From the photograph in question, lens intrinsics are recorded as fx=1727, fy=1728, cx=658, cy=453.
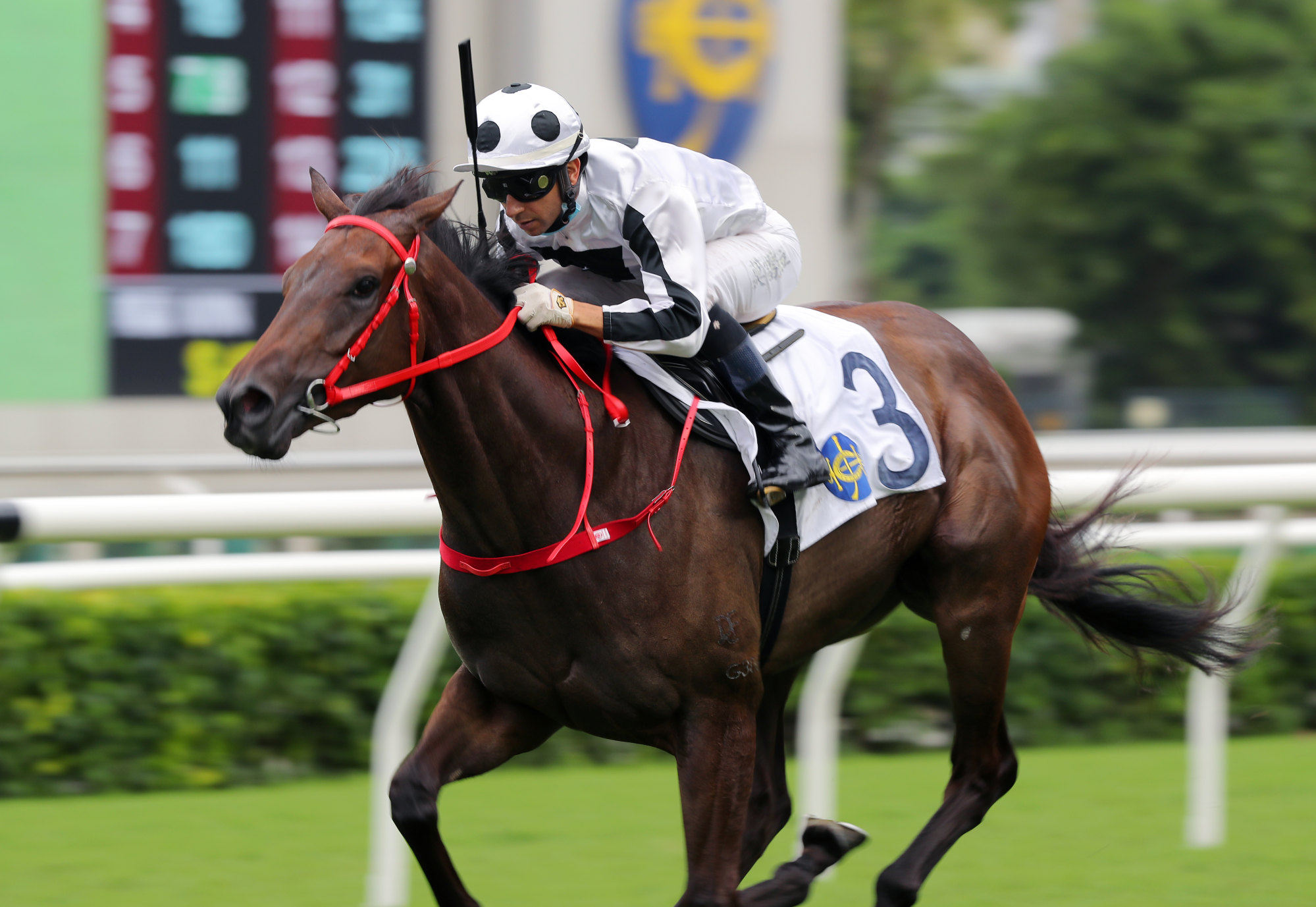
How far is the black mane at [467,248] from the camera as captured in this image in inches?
115

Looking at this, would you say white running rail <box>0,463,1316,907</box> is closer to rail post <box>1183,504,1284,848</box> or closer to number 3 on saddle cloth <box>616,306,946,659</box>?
rail post <box>1183,504,1284,848</box>

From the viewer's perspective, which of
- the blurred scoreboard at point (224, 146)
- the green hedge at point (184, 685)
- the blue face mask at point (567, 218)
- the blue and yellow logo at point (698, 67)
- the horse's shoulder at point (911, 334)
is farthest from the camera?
the blue and yellow logo at point (698, 67)

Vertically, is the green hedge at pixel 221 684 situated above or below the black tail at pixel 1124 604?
below

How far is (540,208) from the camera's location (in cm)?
312

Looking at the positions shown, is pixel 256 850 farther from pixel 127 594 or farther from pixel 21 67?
pixel 21 67

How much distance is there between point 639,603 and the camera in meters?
3.03

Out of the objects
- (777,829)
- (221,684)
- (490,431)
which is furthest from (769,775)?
(221,684)

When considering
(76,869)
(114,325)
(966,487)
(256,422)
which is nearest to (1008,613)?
(966,487)

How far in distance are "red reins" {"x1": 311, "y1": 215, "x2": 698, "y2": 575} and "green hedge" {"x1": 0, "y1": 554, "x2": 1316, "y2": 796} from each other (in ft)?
6.58

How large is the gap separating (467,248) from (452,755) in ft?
3.02

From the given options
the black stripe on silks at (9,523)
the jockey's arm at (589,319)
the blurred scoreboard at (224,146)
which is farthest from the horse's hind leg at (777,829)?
the blurred scoreboard at (224,146)

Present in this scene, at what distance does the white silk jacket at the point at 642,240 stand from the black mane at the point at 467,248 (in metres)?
0.14

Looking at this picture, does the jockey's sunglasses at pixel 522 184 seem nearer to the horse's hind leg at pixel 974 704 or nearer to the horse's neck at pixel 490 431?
the horse's neck at pixel 490 431

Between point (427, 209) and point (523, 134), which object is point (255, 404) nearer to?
point (427, 209)
